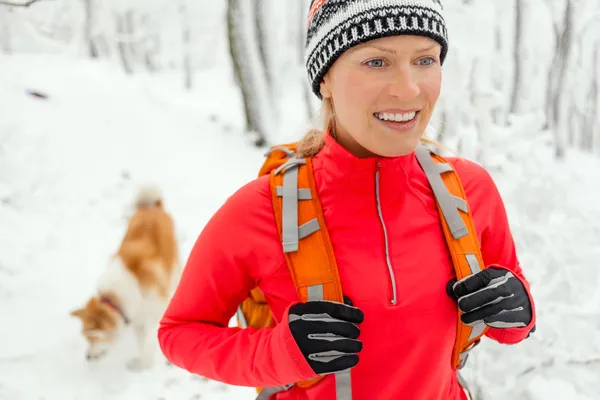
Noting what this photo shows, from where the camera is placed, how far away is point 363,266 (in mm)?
1014

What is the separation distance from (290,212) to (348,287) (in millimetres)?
218

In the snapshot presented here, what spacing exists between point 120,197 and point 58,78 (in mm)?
4515

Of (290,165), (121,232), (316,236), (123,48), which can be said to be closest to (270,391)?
(316,236)

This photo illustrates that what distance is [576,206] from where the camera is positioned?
3.42m

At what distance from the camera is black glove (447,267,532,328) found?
3.24 ft

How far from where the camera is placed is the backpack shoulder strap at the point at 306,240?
0.98 m

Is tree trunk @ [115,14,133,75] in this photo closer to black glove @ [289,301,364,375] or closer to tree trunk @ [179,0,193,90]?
tree trunk @ [179,0,193,90]

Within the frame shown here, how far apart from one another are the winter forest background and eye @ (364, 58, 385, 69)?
0.32 m

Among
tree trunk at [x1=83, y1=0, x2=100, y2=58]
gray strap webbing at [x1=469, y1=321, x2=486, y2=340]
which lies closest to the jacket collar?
gray strap webbing at [x1=469, y1=321, x2=486, y2=340]

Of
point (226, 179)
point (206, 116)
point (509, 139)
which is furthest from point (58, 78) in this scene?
point (509, 139)

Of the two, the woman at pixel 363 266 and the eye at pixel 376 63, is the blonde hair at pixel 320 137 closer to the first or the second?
the woman at pixel 363 266

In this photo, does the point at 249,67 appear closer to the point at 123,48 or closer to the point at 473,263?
the point at 473,263

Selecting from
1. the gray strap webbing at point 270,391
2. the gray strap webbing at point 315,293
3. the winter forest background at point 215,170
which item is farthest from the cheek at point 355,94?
the gray strap webbing at point 270,391

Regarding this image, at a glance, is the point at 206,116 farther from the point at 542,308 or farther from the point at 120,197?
the point at 542,308
